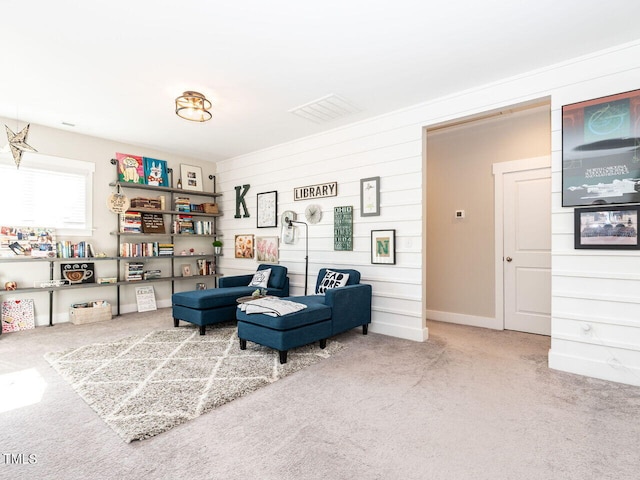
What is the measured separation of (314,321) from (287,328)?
37 cm

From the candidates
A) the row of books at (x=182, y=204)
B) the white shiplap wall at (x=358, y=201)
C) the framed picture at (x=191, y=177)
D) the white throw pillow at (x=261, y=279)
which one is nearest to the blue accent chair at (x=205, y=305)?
the white throw pillow at (x=261, y=279)

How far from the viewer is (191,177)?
20.5 ft

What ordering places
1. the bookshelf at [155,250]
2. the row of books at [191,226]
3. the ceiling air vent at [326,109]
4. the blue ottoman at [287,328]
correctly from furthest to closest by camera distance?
the row of books at [191,226] → the bookshelf at [155,250] → the ceiling air vent at [326,109] → the blue ottoman at [287,328]

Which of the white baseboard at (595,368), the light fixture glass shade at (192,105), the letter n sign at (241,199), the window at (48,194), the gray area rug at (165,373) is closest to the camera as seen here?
the gray area rug at (165,373)

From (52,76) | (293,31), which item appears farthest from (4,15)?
(293,31)

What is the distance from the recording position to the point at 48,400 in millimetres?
2375

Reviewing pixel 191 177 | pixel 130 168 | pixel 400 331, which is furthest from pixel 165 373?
pixel 191 177

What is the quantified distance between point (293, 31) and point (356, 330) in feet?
10.9

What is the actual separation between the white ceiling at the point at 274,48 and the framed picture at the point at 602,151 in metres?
0.53

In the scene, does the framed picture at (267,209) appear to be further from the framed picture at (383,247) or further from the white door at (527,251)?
the white door at (527,251)

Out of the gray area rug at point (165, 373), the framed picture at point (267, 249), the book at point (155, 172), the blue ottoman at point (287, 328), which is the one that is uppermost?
the book at point (155, 172)

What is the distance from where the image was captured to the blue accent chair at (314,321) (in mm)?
3074

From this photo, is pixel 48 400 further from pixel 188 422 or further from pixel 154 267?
pixel 154 267

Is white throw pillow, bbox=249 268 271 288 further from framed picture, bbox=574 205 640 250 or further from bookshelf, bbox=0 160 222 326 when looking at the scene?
framed picture, bbox=574 205 640 250
